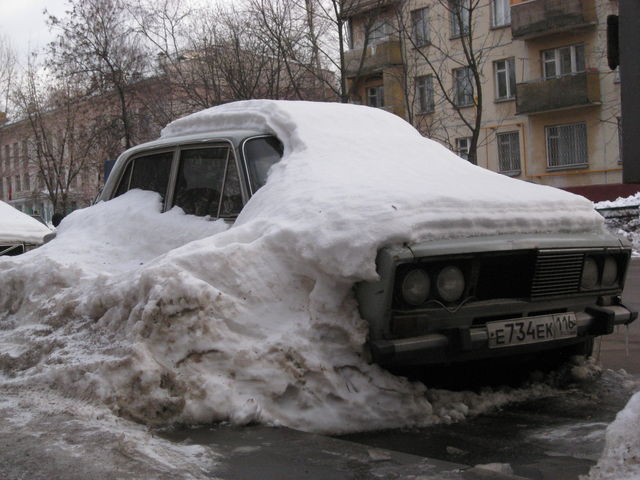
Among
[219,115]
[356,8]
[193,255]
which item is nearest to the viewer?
[193,255]

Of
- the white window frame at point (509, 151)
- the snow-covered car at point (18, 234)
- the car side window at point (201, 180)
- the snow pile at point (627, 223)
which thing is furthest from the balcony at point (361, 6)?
the car side window at point (201, 180)

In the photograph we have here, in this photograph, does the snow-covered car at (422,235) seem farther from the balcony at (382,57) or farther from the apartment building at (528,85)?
the balcony at (382,57)

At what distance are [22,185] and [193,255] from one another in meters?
73.9

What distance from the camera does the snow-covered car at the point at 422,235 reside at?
3.97 m

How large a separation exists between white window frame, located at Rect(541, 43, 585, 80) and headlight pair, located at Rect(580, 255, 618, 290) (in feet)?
94.3

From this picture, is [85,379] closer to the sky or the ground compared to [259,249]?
closer to the ground

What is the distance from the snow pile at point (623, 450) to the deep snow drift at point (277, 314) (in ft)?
4.23

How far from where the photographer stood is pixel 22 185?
72.9 meters

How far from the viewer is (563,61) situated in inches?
1286

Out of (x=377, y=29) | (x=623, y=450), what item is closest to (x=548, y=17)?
(x=377, y=29)

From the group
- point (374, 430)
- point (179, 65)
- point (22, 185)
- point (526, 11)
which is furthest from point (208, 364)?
point (22, 185)

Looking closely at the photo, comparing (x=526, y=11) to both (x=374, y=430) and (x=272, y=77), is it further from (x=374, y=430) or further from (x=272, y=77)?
(x=374, y=430)

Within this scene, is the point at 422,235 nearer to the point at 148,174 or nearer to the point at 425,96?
the point at 148,174

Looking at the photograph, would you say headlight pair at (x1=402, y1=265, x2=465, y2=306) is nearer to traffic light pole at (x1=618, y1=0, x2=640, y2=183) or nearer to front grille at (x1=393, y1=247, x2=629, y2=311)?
front grille at (x1=393, y1=247, x2=629, y2=311)
